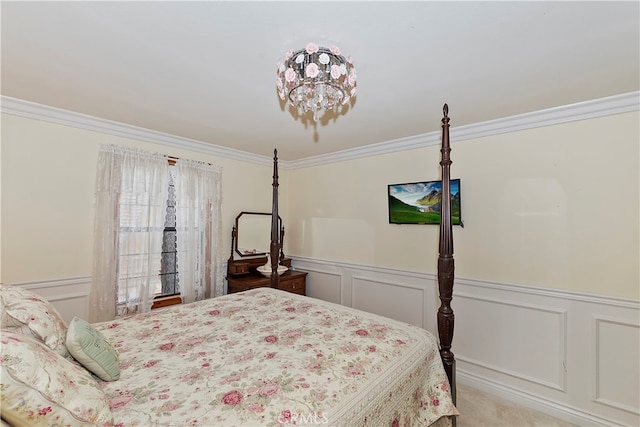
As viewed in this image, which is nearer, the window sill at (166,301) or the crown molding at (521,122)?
the crown molding at (521,122)

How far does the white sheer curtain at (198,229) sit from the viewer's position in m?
3.04

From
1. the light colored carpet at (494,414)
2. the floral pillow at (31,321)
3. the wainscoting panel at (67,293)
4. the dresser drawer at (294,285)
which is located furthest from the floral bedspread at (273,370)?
the dresser drawer at (294,285)

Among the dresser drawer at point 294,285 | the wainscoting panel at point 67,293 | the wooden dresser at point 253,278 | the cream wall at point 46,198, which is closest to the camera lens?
the cream wall at point 46,198

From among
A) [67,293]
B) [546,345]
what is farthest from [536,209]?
[67,293]

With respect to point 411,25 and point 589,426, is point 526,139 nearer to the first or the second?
point 411,25

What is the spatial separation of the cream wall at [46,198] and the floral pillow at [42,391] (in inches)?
76.1

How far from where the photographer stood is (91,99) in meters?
2.15

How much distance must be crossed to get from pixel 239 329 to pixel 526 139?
2656mm

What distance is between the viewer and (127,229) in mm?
2695

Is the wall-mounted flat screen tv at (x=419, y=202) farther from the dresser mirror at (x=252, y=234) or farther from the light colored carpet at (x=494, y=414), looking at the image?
the dresser mirror at (x=252, y=234)

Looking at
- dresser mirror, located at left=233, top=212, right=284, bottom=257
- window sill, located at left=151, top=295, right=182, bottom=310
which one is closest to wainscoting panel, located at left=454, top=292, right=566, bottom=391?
dresser mirror, located at left=233, top=212, right=284, bottom=257

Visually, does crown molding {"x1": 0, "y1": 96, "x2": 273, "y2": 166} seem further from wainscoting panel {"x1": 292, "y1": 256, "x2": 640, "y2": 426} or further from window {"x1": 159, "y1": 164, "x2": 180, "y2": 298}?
wainscoting panel {"x1": 292, "y1": 256, "x2": 640, "y2": 426}

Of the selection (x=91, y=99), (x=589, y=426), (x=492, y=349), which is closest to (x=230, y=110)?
(x=91, y=99)

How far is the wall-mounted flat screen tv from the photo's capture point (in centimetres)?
269
